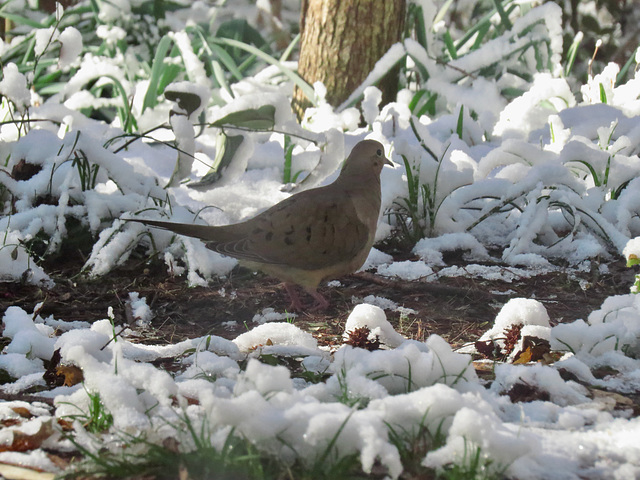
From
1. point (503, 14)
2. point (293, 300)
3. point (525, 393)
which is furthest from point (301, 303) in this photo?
point (503, 14)

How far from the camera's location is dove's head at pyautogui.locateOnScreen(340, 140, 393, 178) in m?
3.21

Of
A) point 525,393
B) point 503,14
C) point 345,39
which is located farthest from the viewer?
point 503,14

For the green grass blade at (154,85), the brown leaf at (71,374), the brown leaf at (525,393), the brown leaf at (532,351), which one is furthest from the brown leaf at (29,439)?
the green grass blade at (154,85)

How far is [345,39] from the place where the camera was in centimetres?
512

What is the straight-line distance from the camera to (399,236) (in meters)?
3.71

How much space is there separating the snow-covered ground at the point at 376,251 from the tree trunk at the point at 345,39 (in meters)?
0.25

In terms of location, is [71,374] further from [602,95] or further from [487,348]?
[602,95]

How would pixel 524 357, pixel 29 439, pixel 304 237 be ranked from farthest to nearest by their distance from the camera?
pixel 304 237, pixel 524 357, pixel 29 439

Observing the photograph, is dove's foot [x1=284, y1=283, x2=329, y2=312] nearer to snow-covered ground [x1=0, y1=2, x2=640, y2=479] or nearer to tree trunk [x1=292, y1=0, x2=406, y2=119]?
snow-covered ground [x1=0, y1=2, x2=640, y2=479]

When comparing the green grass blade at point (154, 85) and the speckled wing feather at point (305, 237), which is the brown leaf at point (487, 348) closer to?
the speckled wing feather at point (305, 237)

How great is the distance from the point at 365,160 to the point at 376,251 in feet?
1.64

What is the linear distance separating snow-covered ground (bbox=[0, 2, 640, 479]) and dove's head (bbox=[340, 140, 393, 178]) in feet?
0.78

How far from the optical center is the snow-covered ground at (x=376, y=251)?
139cm

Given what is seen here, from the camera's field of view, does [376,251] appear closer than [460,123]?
Yes
